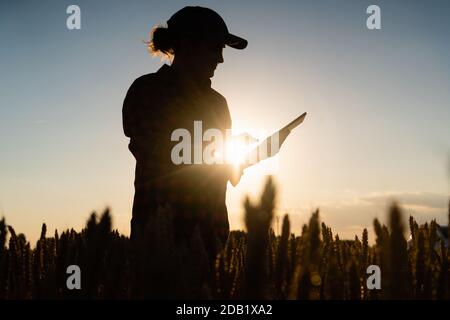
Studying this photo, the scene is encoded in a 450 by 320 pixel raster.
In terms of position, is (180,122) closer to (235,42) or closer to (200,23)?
(200,23)

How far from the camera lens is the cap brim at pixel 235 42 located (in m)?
4.68

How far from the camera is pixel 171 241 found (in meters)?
1.34

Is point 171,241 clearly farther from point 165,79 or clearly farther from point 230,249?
point 165,79

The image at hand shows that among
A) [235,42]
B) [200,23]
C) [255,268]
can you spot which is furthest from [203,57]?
[255,268]

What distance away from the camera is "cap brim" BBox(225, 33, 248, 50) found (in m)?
4.68

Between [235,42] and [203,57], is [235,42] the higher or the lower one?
the higher one

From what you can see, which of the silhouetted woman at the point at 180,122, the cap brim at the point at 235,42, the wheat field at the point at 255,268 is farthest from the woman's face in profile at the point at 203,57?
the wheat field at the point at 255,268

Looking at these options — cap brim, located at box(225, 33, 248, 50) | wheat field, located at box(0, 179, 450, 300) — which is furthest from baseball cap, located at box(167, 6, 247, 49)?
wheat field, located at box(0, 179, 450, 300)

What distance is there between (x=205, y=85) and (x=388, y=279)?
11.9ft

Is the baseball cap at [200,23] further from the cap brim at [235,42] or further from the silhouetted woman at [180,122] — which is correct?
the cap brim at [235,42]

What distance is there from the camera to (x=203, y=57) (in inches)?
173

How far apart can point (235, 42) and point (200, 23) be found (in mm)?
668

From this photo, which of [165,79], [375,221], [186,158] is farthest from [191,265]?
[165,79]
